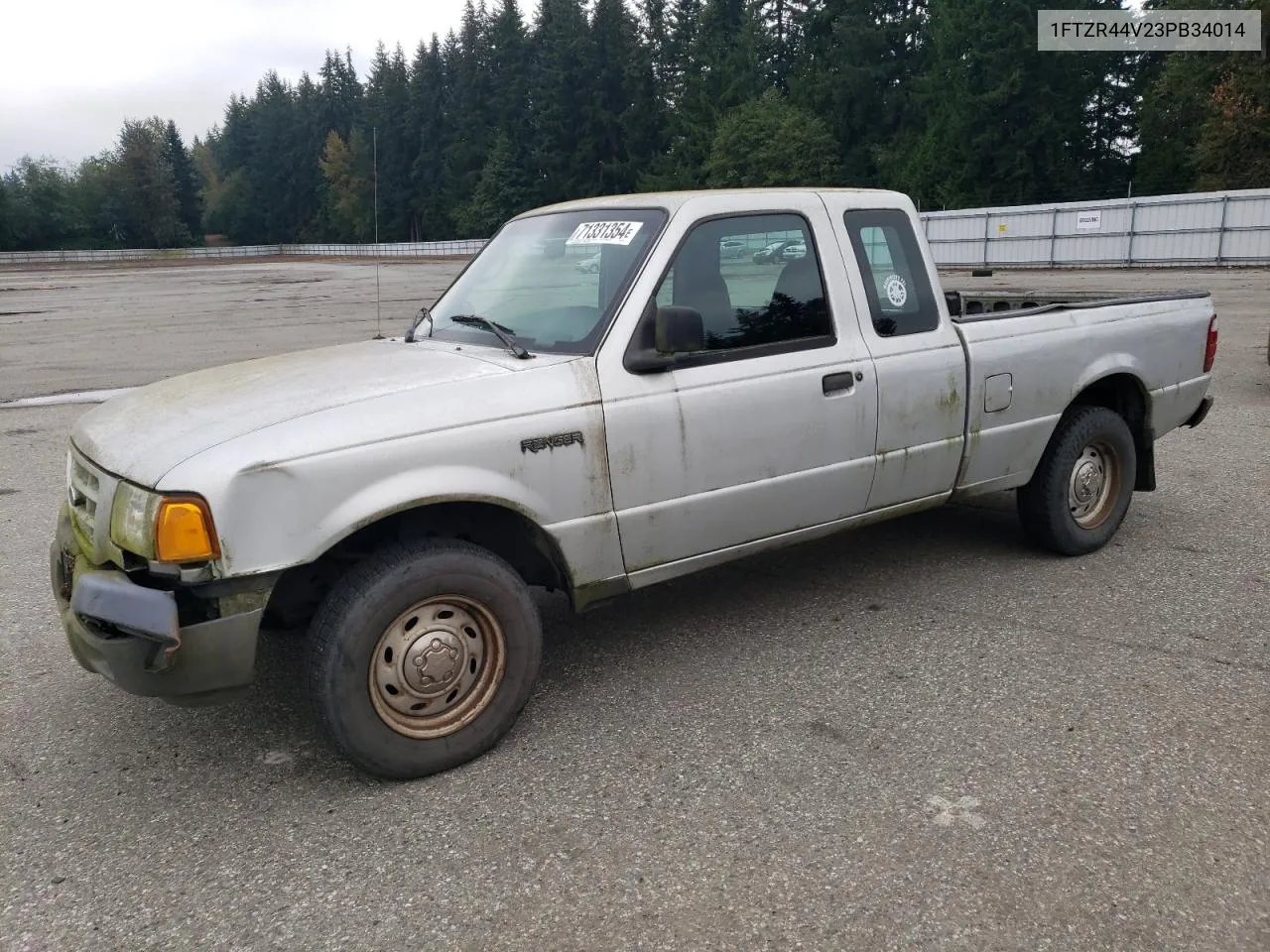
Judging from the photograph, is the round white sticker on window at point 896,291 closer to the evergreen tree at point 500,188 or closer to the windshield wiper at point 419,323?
the windshield wiper at point 419,323

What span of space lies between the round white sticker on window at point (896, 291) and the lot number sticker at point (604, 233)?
3.94 feet

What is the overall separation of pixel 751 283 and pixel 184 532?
2.30 meters

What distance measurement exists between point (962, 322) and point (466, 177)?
95805 mm

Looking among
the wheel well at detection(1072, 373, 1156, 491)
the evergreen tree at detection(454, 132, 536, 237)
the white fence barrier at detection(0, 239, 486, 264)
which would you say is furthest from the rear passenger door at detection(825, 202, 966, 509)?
the evergreen tree at detection(454, 132, 536, 237)

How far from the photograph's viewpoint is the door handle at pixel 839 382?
165 inches

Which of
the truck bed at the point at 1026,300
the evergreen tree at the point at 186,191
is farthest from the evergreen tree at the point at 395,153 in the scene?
the truck bed at the point at 1026,300

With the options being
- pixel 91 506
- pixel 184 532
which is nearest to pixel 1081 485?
pixel 184 532

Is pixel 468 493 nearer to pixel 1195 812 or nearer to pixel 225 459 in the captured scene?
pixel 225 459

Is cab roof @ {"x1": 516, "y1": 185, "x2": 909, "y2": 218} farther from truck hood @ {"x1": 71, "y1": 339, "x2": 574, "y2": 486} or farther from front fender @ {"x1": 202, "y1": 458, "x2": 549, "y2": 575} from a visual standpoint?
front fender @ {"x1": 202, "y1": 458, "x2": 549, "y2": 575}

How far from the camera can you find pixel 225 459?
3.01 m

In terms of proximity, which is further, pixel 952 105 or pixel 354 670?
pixel 952 105

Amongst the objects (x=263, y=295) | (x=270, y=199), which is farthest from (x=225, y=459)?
(x=270, y=199)

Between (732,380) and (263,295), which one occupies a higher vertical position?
(732,380)

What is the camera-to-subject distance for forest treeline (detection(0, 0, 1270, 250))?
58625 millimetres
